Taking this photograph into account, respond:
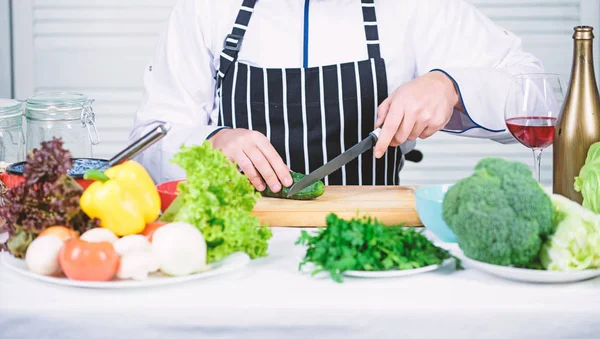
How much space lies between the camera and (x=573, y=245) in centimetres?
101

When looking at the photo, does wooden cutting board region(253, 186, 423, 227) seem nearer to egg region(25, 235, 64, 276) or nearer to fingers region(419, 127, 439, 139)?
fingers region(419, 127, 439, 139)

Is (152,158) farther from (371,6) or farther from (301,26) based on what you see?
(371,6)

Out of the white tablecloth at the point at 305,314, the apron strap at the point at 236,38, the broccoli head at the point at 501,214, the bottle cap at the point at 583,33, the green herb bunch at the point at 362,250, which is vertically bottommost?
the white tablecloth at the point at 305,314

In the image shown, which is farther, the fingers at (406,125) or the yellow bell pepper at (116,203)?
the fingers at (406,125)

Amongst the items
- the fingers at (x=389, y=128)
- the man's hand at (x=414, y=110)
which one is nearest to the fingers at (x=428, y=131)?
the man's hand at (x=414, y=110)

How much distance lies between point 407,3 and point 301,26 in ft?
0.91

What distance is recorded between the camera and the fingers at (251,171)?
5.10ft

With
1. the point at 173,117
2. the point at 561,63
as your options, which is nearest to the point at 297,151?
the point at 173,117

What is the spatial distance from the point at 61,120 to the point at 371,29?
0.82m

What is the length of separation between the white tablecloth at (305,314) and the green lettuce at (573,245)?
0.12 feet

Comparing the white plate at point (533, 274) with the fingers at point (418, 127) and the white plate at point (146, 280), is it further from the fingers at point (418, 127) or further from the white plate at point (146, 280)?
the fingers at point (418, 127)

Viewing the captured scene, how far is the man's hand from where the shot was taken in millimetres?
1536

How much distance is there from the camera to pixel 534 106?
4.37 feet

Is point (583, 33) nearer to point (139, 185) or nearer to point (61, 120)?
point (139, 185)
